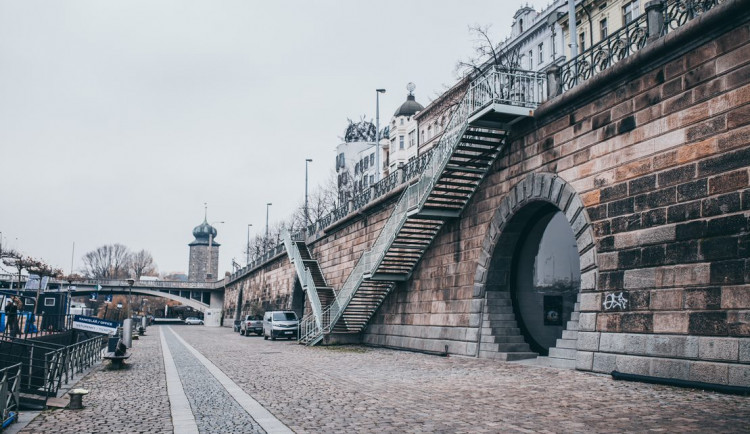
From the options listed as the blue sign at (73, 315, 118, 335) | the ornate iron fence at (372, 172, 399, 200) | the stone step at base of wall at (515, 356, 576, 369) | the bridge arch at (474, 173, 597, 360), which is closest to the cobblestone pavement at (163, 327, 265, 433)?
the blue sign at (73, 315, 118, 335)

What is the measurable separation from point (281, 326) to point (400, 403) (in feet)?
96.1

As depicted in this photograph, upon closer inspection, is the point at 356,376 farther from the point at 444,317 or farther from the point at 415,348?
the point at 415,348

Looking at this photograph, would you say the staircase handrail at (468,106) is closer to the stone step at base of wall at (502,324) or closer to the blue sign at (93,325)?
the stone step at base of wall at (502,324)

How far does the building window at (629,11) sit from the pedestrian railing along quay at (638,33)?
30.0 meters

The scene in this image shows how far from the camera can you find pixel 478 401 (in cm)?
1077

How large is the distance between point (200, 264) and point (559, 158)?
17499cm

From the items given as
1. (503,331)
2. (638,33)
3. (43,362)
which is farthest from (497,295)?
(43,362)

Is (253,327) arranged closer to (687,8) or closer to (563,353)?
(563,353)

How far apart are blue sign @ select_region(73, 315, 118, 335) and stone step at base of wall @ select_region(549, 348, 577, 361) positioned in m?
13.4

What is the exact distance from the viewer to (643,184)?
13.6m

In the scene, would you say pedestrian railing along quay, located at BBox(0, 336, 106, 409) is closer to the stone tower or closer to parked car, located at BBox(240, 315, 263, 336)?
parked car, located at BBox(240, 315, 263, 336)

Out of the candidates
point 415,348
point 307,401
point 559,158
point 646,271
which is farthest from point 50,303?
point 646,271

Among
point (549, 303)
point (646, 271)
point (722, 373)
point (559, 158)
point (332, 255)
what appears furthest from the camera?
point (332, 255)

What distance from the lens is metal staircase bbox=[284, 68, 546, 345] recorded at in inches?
717
